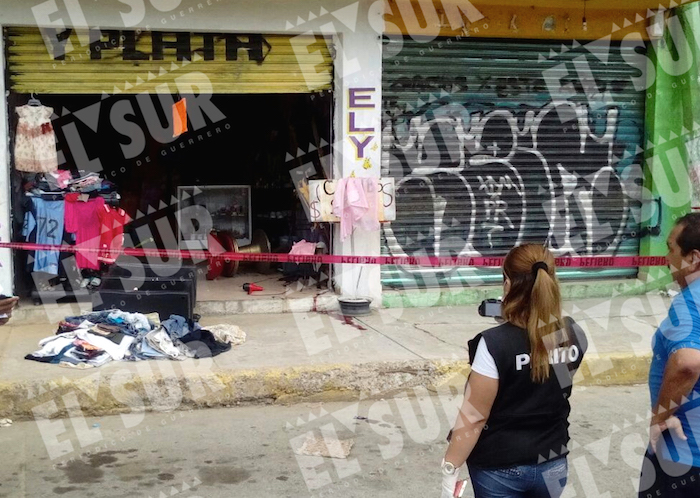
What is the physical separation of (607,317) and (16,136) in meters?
6.97

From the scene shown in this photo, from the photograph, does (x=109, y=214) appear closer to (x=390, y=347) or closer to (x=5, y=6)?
(x=5, y=6)

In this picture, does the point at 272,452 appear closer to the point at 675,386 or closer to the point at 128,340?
the point at 128,340

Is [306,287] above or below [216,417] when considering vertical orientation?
above

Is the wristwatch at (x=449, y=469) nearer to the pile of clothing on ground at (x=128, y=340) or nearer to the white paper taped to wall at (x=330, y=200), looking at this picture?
the pile of clothing on ground at (x=128, y=340)

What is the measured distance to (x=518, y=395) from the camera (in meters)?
2.83

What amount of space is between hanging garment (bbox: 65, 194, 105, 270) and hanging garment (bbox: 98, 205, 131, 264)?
1.9 inches

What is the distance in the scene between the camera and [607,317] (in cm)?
884

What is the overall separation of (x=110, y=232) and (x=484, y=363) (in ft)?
22.0

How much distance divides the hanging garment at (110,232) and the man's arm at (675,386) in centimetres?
663

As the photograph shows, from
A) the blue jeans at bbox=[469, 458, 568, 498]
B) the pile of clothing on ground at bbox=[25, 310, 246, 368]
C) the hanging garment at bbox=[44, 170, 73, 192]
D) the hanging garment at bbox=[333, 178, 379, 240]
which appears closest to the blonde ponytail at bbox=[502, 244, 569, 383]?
the blue jeans at bbox=[469, 458, 568, 498]

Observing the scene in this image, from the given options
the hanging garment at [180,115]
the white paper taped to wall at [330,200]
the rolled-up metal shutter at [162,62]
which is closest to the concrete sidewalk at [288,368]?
the white paper taped to wall at [330,200]

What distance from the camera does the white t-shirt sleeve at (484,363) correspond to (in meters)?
2.79

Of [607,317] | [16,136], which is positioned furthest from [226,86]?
[607,317]

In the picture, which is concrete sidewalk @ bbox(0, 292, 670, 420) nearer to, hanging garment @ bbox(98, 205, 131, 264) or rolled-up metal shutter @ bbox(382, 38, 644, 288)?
hanging garment @ bbox(98, 205, 131, 264)
